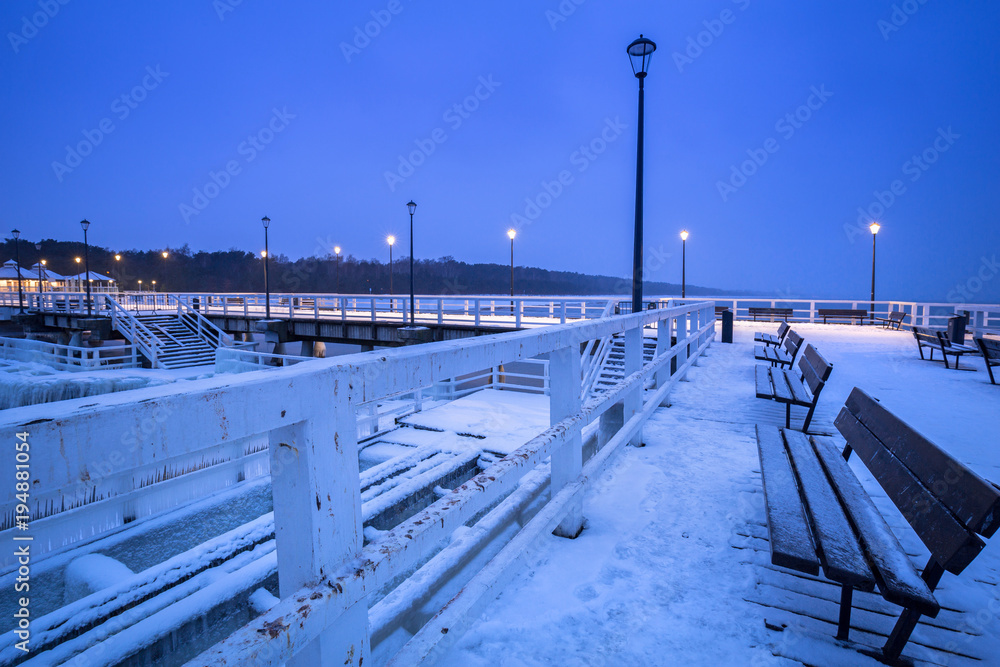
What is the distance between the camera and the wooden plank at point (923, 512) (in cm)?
168

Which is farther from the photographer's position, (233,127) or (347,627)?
(233,127)

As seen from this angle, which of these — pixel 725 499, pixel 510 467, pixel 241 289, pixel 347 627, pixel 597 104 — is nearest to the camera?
pixel 347 627

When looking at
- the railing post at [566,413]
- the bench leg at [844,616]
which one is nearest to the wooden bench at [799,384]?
the bench leg at [844,616]

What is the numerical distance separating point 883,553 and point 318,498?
2.33 metres

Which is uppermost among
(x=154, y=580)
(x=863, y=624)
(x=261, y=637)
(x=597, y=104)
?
(x=597, y=104)

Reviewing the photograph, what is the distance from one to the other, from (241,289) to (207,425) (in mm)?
113631

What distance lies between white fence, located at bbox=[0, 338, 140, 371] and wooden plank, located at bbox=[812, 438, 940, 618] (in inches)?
974

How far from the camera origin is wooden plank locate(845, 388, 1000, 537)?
5.36 ft

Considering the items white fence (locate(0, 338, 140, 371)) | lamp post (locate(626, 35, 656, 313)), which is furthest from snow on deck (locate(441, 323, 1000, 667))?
white fence (locate(0, 338, 140, 371))

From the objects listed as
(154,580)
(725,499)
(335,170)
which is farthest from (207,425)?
(335,170)

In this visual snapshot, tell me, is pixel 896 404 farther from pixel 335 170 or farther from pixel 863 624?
pixel 335 170

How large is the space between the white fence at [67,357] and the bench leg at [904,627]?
25.0 m

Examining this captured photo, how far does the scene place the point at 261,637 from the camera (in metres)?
0.97

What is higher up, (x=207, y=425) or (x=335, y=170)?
(x=335, y=170)
